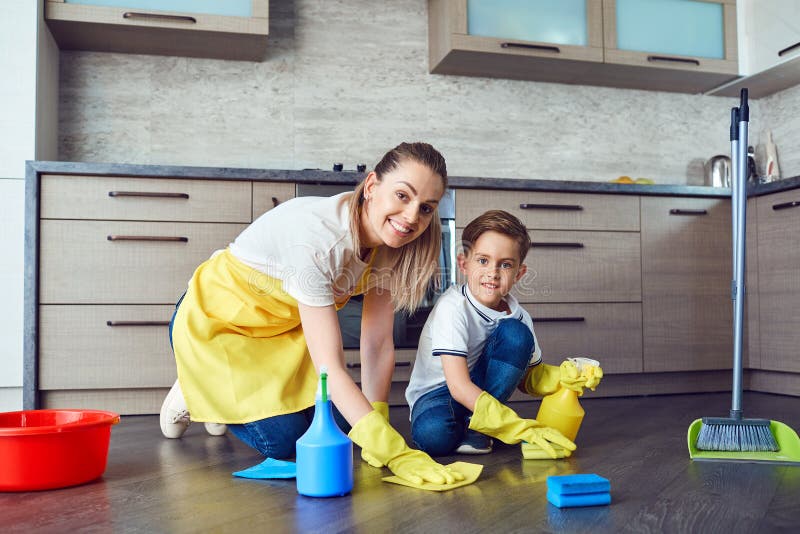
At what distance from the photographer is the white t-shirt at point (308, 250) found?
142 centimetres

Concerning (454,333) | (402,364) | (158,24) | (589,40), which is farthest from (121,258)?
(589,40)

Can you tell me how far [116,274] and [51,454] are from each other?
1100mm

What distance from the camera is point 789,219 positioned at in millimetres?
2715

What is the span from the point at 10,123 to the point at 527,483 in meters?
2.05

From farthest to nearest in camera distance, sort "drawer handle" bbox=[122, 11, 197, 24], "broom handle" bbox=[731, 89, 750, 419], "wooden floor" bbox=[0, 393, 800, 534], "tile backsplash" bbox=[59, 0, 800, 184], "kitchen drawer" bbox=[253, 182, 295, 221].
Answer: "tile backsplash" bbox=[59, 0, 800, 184], "drawer handle" bbox=[122, 11, 197, 24], "kitchen drawer" bbox=[253, 182, 295, 221], "broom handle" bbox=[731, 89, 750, 419], "wooden floor" bbox=[0, 393, 800, 534]

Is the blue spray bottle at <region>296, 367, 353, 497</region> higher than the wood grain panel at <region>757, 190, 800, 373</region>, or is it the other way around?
the wood grain panel at <region>757, 190, 800, 373</region>

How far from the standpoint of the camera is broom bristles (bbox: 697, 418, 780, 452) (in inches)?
62.1

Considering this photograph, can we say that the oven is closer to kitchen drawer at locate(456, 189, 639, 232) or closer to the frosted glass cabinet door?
kitchen drawer at locate(456, 189, 639, 232)

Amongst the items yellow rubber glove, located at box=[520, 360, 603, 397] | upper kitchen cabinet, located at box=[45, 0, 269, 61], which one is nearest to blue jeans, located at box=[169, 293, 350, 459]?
yellow rubber glove, located at box=[520, 360, 603, 397]

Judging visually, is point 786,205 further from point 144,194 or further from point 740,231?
point 144,194

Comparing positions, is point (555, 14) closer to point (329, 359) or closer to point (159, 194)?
point (159, 194)

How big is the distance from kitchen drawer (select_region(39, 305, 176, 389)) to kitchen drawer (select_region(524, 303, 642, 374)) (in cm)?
131

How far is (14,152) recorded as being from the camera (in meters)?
2.37

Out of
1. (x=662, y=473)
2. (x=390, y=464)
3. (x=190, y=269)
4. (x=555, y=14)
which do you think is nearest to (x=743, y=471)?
(x=662, y=473)
